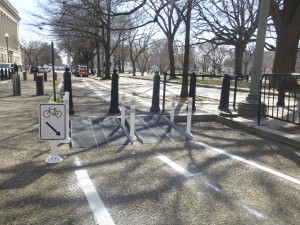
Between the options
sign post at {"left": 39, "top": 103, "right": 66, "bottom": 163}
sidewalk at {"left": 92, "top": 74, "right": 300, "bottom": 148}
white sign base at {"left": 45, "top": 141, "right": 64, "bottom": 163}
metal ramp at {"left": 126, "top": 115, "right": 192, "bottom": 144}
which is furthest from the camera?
metal ramp at {"left": 126, "top": 115, "right": 192, "bottom": 144}

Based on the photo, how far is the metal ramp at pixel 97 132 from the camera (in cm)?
659

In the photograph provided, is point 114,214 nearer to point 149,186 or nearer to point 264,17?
point 149,186

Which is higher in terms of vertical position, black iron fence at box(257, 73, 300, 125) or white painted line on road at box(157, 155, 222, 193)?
black iron fence at box(257, 73, 300, 125)

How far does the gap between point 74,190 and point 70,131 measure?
10.6ft

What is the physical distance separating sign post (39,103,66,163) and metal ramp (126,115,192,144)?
2040 mm

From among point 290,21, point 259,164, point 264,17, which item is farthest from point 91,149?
point 290,21

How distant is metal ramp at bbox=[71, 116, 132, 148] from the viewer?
6586 mm

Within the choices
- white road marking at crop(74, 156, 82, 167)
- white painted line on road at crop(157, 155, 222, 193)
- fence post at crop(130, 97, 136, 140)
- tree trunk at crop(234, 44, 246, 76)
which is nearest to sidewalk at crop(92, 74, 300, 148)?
fence post at crop(130, 97, 136, 140)

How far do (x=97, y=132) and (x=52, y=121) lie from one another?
214cm

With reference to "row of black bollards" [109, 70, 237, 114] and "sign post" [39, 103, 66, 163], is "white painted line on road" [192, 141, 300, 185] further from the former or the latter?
"row of black bollards" [109, 70, 237, 114]

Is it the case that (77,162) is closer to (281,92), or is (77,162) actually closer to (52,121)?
(52,121)

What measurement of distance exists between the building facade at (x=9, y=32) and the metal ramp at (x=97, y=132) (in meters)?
84.7

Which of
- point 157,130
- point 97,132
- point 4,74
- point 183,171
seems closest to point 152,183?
point 183,171

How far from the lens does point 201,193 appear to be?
166 inches
